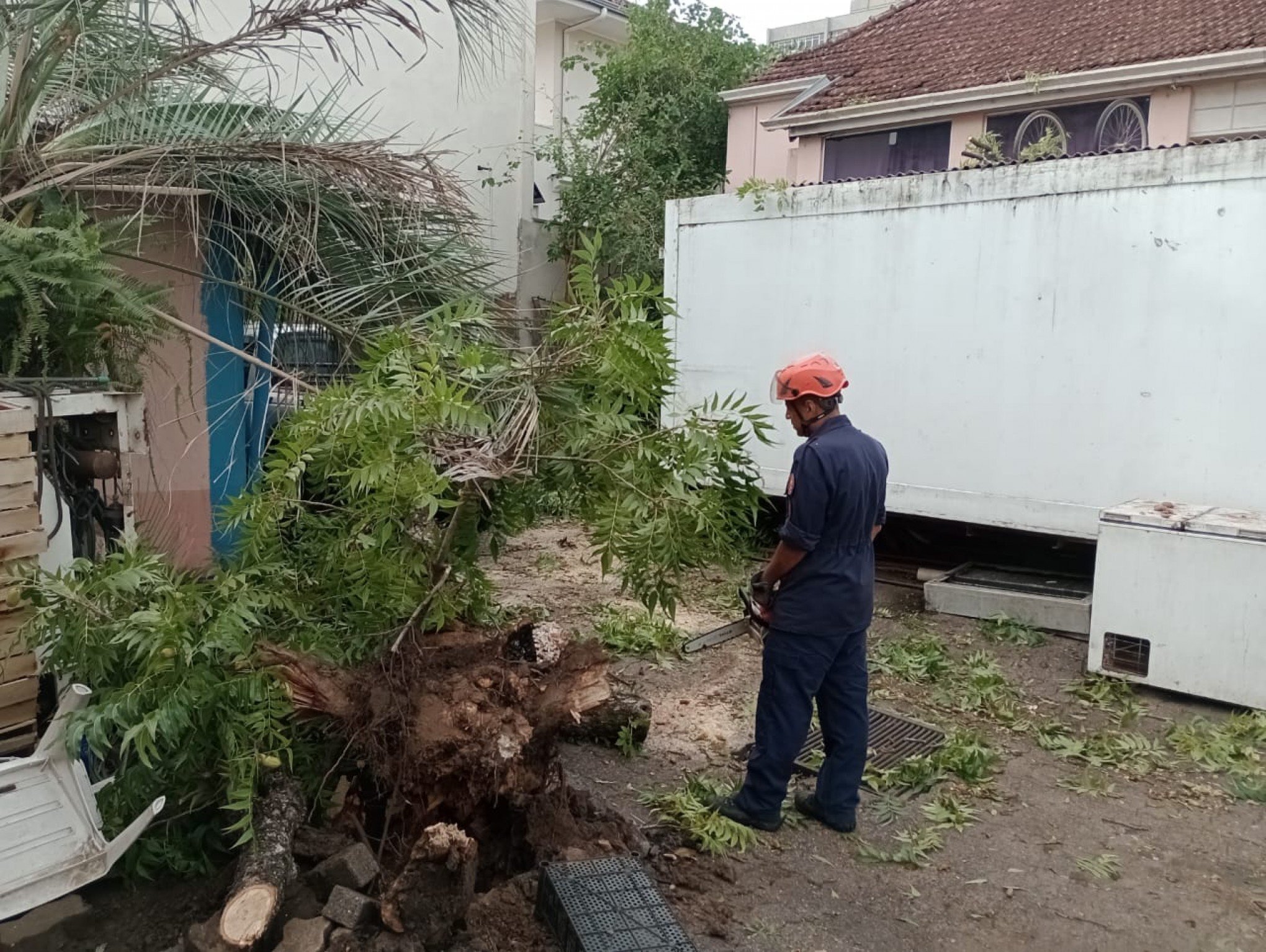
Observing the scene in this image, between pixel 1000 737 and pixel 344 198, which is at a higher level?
pixel 344 198

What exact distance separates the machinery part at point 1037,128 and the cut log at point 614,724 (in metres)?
9.30

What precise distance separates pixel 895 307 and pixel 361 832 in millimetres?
5481

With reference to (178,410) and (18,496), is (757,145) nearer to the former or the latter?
(178,410)

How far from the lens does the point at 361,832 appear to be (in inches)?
144

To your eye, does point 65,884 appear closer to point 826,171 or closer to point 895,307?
point 895,307

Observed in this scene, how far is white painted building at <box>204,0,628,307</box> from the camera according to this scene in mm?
11320

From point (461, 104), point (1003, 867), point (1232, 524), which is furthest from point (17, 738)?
point (461, 104)

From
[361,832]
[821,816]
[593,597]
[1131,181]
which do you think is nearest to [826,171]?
[1131,181]

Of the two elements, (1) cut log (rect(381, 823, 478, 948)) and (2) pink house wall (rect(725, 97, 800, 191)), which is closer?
(1) cut log (rect(381, 823, 478, 948))

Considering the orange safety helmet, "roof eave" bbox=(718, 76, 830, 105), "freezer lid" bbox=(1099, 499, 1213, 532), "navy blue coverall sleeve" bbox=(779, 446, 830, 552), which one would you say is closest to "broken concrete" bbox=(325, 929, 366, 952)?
"navy blue coverall sleeve" bbox=(779, 446, 830, 552)

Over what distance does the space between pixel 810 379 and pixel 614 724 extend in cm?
200

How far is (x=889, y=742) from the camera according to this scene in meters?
5.01

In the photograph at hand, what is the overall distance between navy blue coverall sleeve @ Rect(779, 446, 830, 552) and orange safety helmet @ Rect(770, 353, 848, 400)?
0.23 metres

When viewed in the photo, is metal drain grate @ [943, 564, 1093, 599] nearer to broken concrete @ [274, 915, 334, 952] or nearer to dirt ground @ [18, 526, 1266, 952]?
dirt ground @ [18, 526, 1266, 952]
